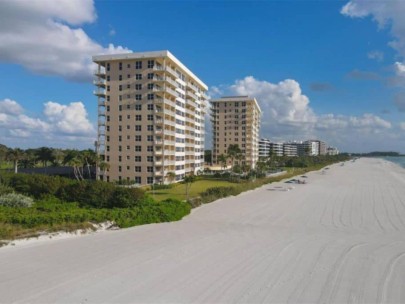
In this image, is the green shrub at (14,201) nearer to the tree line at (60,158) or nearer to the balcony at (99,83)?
the tree line at (60,158)

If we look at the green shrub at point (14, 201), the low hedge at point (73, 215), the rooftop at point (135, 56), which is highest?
the rooftop at point (135, 56)

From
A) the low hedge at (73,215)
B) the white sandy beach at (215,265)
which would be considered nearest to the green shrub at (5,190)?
the low hedge at (73,215)

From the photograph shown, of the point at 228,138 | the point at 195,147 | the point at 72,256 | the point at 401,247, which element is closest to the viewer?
the point at 72,256

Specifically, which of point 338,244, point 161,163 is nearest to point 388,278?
point 338,244

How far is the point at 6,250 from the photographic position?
784 inches

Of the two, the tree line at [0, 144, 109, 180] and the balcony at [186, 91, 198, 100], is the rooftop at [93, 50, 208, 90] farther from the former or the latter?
the tree line at [0, 144, 109, 180]

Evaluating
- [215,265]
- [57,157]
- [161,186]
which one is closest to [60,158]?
[57,157]

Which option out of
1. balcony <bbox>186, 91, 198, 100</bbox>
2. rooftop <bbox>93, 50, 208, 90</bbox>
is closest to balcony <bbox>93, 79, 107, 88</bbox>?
rooftop <bbox>93, 50, 208, 90</bbox>

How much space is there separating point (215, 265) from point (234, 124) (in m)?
105

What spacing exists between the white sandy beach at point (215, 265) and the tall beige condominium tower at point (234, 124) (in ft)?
299

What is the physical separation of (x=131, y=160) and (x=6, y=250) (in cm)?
4519

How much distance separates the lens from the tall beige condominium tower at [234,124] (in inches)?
4754

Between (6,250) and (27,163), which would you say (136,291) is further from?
(27,163)

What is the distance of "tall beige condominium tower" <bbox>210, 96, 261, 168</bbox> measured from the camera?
396 ft
